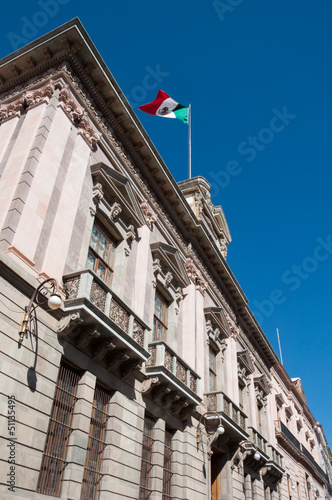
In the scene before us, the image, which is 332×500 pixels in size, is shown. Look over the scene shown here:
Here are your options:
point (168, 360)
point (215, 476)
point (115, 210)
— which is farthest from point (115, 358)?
point (215, 476)

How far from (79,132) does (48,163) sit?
2.21 meters

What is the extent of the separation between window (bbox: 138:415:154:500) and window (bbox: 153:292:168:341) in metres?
3.04

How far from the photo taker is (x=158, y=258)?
15898 millimetres

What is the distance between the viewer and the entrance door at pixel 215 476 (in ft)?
57.0

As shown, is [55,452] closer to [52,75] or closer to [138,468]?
[138,468]

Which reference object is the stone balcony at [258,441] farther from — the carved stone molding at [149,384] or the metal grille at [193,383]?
the carved stone molding at [149,384]

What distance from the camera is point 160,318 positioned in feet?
51.9

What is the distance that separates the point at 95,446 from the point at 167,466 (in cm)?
440

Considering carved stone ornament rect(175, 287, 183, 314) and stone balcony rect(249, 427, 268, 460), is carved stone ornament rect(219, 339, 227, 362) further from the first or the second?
carved stone ornament rect(175, 287, 183, 314)

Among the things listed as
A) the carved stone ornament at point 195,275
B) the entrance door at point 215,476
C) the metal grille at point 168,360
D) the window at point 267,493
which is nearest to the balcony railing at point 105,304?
the metal grille at point 168,360

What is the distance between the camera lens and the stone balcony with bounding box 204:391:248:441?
16.6 m

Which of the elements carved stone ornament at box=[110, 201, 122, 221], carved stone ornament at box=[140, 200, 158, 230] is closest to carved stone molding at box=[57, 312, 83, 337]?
carved stone ornament at box=[110, 201, 122, 221]

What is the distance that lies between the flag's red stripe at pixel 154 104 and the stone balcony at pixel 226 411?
11.9m

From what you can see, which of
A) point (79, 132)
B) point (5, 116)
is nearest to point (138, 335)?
point (79, 132)
